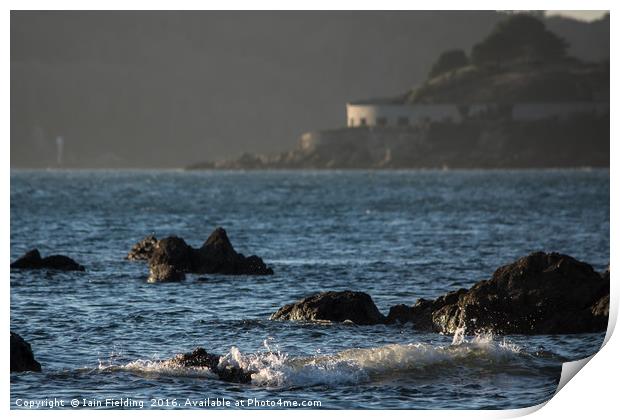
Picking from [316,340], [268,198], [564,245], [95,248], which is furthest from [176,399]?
[268,198]

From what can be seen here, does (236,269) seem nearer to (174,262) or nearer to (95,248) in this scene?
(174,262)

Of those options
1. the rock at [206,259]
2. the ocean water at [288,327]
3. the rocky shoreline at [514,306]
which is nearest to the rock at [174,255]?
the rock at [206,259]

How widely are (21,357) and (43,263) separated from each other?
17.3 metres

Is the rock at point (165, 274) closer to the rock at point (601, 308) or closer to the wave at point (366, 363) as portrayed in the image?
the wave at point (366, 363)

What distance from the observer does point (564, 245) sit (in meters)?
55.8

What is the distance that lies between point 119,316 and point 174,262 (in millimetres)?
8514

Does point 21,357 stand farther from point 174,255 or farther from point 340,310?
point 174,255

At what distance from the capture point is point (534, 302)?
83.4 feet

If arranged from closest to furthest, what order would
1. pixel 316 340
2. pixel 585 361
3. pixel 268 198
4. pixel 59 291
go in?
pixel 585 361 < pixel 316 340 < pixel 59 291 < pixel 268 198

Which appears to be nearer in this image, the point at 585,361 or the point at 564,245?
the point at 585,361

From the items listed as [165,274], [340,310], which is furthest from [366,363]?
[165,274]

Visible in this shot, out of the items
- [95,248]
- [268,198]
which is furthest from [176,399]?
[268,198]
